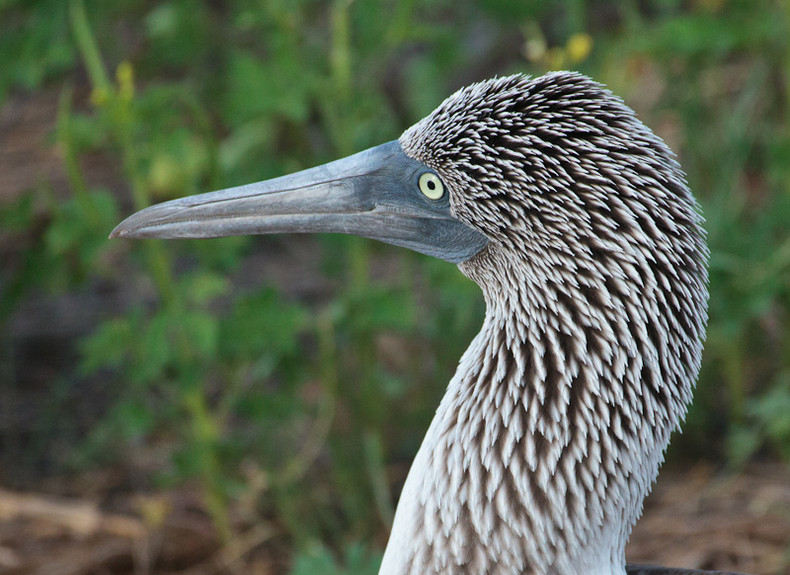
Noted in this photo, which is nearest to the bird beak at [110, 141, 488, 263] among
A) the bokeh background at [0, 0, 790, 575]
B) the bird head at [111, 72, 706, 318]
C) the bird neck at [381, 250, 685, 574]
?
the bird head at [111, 72, 706, 318]

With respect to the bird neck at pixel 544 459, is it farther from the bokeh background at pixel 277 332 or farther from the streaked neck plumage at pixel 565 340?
the bokeh background at pixel 277 332

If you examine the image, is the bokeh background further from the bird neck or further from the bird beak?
the bird neck

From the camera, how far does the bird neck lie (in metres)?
2.28

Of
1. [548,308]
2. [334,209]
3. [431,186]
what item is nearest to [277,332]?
[334,209]

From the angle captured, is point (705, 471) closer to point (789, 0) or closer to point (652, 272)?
point (789, 0)

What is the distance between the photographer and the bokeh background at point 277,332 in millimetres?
3469

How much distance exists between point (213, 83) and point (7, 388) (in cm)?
184

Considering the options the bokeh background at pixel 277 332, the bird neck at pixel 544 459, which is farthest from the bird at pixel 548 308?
the bokeh background at pixel 277 332

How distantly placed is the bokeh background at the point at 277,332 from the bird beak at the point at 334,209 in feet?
3.00

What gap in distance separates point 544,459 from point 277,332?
145cm

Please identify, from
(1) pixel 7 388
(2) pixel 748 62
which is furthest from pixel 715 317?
(1) pixel 7 388

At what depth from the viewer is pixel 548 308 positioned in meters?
2.31

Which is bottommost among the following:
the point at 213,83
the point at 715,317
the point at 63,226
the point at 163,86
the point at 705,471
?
the point at 705,471

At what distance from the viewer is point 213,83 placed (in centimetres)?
511
